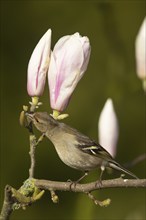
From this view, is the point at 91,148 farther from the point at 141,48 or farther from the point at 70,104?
the point at 70,104

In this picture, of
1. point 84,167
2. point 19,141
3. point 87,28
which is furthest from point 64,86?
point 87,28

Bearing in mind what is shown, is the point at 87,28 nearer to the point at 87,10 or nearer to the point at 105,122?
the point at 87,10

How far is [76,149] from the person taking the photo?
0.72 meters

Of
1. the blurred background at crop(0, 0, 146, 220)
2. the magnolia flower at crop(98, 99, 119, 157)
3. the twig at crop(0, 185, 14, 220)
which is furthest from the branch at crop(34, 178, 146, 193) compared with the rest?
the blurred background at crop(0, 0, 146, 220)

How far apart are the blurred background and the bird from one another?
0.40 metres

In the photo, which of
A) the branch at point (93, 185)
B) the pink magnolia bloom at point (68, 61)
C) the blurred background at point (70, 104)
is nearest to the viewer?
the branch at point (93, 185)

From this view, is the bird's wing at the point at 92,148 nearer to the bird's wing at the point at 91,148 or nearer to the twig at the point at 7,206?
the bird's wing at the point at 91,148

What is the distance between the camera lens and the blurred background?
3.98 feet

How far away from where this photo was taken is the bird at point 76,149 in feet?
2.26

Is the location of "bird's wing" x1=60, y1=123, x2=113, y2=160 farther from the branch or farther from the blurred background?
the blurred background

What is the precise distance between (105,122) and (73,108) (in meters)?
0.53

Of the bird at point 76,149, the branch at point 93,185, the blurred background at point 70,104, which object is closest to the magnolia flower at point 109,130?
the bird at point 76,149

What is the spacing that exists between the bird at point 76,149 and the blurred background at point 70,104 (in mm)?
396

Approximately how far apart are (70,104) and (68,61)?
24.7 inches
